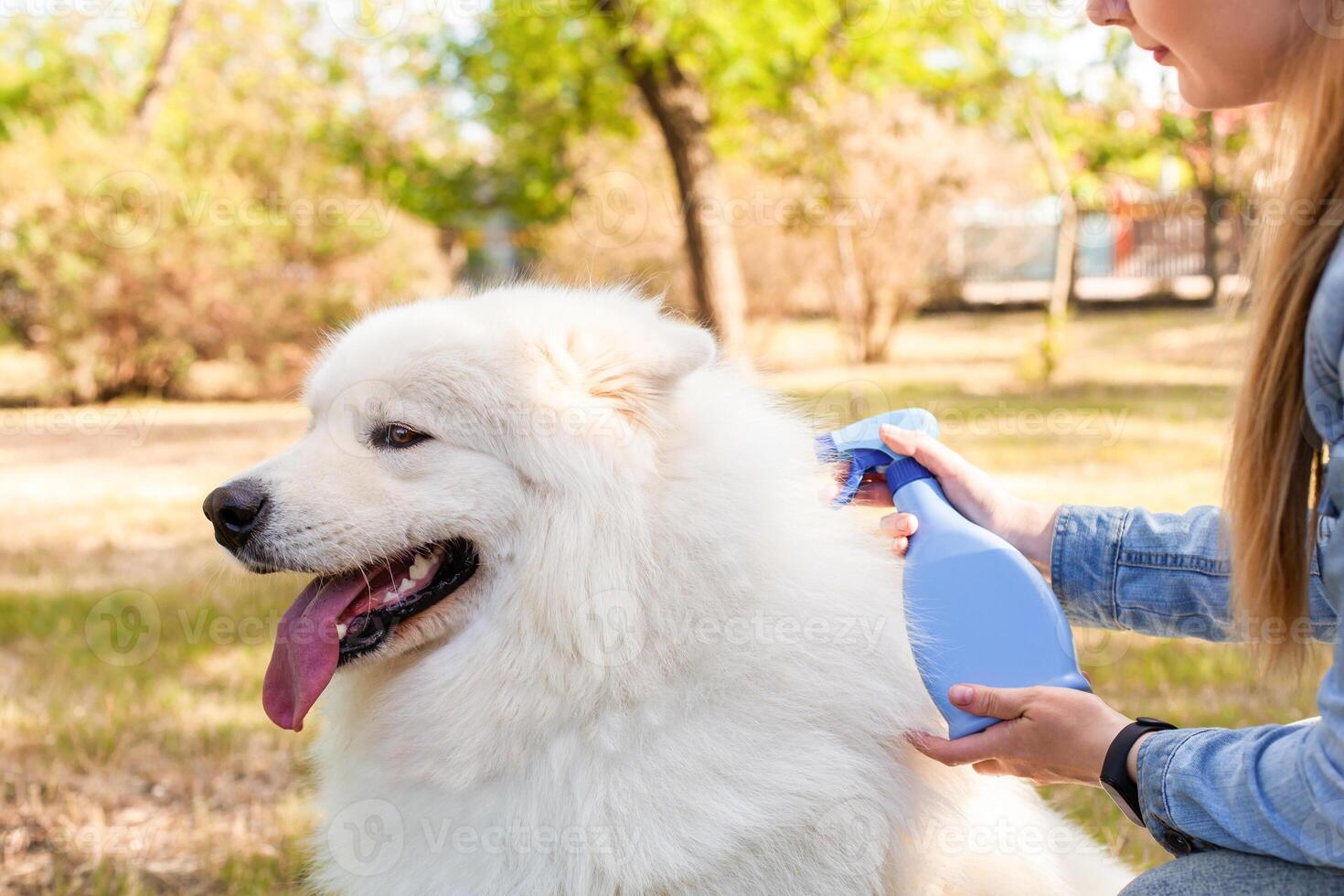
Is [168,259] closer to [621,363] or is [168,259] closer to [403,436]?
[403,436]

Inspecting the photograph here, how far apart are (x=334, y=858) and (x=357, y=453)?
0.95 m

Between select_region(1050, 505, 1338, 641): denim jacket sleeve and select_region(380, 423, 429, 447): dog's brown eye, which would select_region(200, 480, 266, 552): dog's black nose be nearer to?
select_region(380, 423, 429, 447): dog's brown eye

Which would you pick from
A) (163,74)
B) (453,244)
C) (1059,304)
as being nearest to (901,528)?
(1059,304)

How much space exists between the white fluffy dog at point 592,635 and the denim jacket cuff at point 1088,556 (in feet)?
1.53

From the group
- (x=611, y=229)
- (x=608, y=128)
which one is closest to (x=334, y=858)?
(x=608, y=128)

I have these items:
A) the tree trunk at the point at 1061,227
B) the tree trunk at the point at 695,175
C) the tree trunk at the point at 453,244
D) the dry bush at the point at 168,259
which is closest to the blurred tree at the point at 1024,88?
the tree trunk at the point at 1061,227

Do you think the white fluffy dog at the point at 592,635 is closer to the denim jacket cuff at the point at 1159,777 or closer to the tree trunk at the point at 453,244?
the denim jacket cuff at the point at 1159,777

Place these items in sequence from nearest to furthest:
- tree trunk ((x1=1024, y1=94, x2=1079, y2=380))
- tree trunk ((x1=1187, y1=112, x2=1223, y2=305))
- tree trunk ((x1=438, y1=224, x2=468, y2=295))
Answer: tree trunk ((x1=1024, y1=94, x2=1079, y2=380)) → tree trunk ((x1=1187, y1=112, x2=1223, y2=305)) → tree trunk ((x1=438, y1=224, x2=468, y2=295))

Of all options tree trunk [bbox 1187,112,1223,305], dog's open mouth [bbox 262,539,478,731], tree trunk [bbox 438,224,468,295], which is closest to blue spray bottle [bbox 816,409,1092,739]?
dog's open mouth [bbox 262,539,478,731]

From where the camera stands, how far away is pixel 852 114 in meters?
14.9

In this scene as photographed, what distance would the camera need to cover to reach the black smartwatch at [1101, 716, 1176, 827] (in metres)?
1.87

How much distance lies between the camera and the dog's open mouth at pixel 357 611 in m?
2.39

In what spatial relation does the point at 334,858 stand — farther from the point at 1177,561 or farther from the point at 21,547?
the point at 21,547

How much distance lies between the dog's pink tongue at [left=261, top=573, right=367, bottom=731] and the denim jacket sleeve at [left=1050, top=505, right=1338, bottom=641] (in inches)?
64.6
